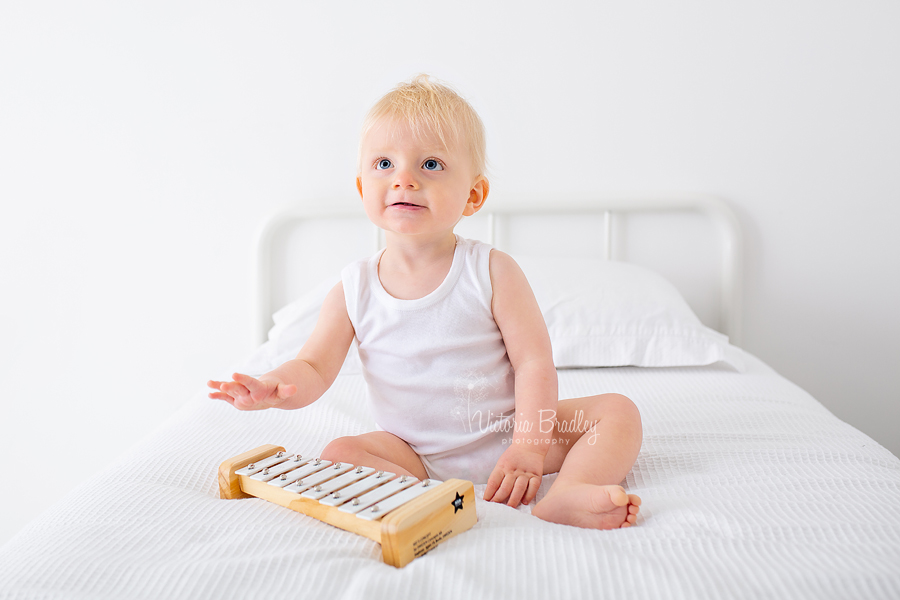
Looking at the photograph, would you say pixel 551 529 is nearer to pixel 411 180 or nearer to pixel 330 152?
pixel 411 180

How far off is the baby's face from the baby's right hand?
25 cm

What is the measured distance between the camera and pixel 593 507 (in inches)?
25.5

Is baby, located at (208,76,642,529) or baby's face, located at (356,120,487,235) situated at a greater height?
baby's face, located at (356,120,487,235)

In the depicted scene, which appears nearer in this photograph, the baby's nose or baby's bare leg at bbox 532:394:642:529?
baby's bare leg at bbox 532:394:642:529

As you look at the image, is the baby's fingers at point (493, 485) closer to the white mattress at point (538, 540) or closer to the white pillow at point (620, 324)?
the white mattress at point (538, 540)

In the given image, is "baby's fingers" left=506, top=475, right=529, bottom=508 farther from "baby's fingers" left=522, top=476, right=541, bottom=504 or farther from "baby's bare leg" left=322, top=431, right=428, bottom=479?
"baby's bare leg" left=322, top=431, right=428, bottom=479

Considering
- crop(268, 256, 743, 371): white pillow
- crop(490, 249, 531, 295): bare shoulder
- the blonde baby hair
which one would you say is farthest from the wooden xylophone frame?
crop(268, 256, 743, 371): white pillow

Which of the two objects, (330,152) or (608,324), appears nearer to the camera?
(608,324)

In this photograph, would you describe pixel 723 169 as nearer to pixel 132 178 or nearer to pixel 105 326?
pixel 132 178

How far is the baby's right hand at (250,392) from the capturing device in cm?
71

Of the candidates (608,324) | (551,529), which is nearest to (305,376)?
(551,529)

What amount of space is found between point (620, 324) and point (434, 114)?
0.74 meters

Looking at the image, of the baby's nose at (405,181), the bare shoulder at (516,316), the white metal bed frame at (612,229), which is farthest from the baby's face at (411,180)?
the white metal bed frame at (612,229)

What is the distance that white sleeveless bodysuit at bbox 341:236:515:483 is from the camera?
Answer: 0.89 m
